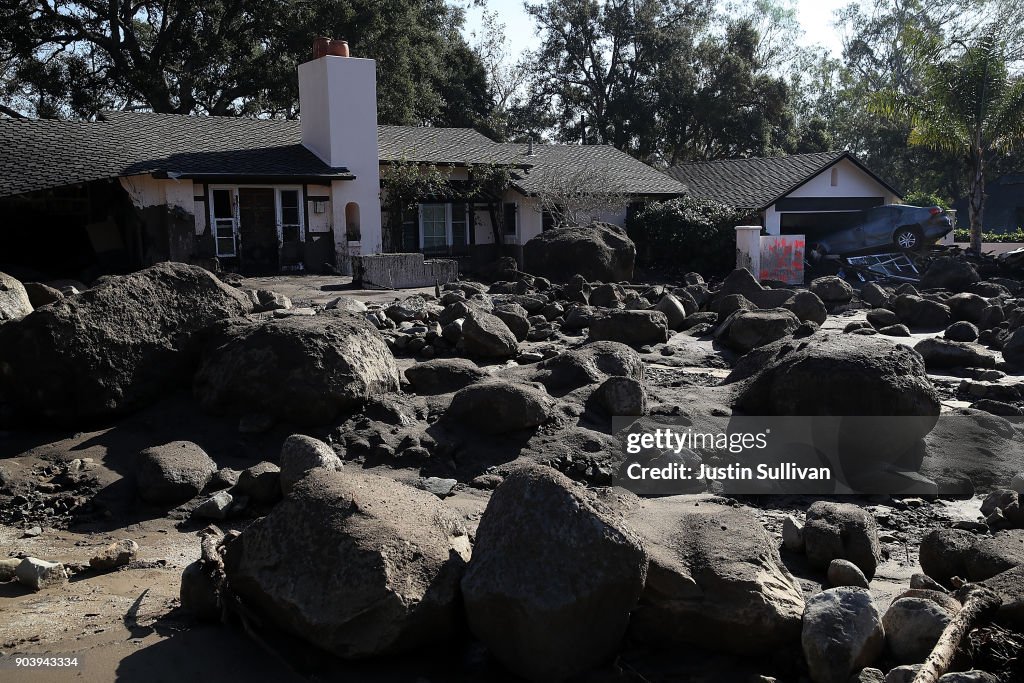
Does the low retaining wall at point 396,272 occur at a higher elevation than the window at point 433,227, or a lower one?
lower

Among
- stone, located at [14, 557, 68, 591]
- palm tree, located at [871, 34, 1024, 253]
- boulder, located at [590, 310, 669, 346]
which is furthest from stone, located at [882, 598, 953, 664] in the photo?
palm tree, located at [871, 34, 1024, 253]

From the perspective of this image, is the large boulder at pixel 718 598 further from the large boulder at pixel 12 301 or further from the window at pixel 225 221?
the window at pixel 225 221

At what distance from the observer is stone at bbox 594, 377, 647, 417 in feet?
29.3

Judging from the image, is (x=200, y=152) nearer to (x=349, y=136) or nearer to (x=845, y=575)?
(x=349, y=136)

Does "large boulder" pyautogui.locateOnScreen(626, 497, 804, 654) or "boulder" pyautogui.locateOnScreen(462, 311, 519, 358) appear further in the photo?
"boulder" pyautogui.locateOnScreen(462, 311, 519, 358)

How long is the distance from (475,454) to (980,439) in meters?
4.82

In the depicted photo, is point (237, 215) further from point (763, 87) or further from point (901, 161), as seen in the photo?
point (901, 161)

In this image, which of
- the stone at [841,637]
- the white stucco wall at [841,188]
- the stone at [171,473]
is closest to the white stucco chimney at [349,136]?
the white stucco wall at [841,188]

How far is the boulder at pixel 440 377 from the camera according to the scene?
373 inches

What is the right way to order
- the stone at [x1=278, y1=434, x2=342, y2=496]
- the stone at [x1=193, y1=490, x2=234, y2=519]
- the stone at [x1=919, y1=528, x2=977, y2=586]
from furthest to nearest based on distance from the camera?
the stone at [x1=278, y1=434, x2=342, y2=496] < the stone at [x1=193, y1=490, x2=234, y2=519] < the stone at [x1=919, y1=528, x2=977, y2=586]

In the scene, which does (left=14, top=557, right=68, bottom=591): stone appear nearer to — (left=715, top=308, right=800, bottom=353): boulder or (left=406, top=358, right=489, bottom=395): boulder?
(left=406, top=358, right=489, bottom=395): boulder

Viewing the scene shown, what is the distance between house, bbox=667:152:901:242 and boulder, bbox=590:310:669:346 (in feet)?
50.3

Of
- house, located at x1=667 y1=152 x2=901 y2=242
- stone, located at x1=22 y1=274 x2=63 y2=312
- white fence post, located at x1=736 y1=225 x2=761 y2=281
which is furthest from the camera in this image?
house, located at x1=667 y1=152 x2=901 y2=242

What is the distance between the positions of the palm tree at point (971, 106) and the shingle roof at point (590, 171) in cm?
690
